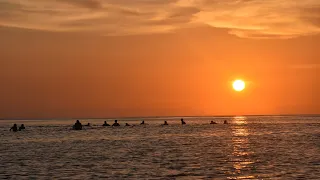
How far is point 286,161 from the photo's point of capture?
43750 millimetres

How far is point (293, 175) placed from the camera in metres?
34.4

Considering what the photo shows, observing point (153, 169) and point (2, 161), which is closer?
point (153, 169)

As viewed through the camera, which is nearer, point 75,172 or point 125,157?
point 75,172

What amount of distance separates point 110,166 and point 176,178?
9509 mm

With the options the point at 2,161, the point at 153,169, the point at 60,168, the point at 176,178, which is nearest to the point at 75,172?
the point at 60,168

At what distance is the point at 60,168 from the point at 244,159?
16.5 m

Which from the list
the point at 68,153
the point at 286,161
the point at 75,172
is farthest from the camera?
the point at 68,153

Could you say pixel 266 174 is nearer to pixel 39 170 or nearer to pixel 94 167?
pixel 94 167

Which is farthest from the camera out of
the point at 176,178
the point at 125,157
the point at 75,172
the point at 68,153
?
the point at 68,153

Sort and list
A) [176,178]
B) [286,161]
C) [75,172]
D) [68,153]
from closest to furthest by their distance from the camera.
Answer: [176,178] → [75,172] → [286,161] → [68,153]

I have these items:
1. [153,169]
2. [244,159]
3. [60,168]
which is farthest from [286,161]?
[60,168]

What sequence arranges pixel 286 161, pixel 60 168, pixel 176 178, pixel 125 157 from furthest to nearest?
pixel 125 157, pixel 286 161, pixel 60 168, pixel 176 178

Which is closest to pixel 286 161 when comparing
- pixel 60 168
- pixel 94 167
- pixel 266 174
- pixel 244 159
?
pixel 244 159

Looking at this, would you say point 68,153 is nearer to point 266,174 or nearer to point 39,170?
point 39,170
